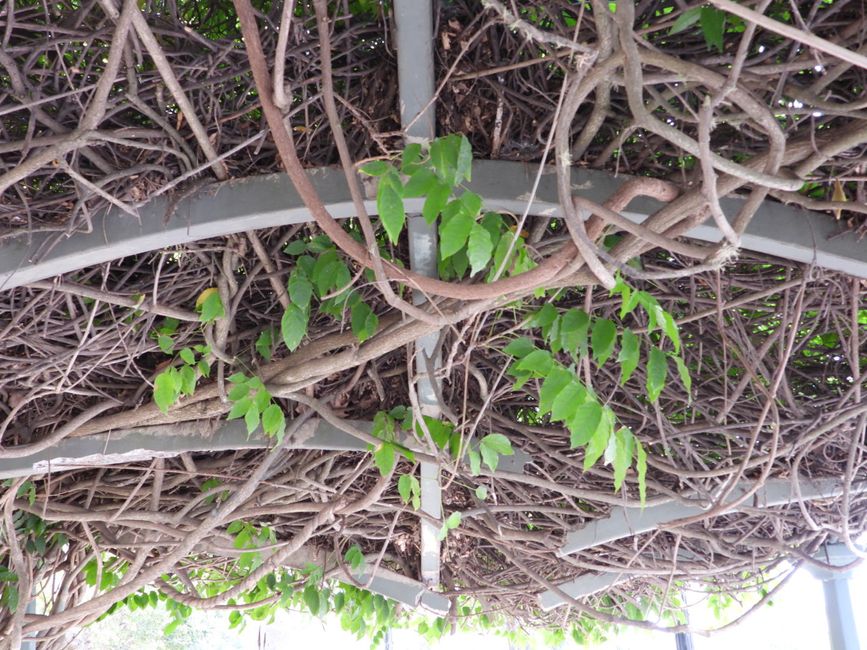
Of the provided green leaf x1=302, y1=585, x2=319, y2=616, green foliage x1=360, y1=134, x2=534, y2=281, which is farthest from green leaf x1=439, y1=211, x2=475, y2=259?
green leaf x1=302, y1=585, x2=319, y2=616

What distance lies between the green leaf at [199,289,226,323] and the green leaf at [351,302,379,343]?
0.86 feet

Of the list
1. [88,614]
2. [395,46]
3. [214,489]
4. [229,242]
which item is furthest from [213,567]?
[395,46]

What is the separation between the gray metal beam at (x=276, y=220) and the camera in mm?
1313

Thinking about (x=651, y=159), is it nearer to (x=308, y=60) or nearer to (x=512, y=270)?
(x=512, y=270)

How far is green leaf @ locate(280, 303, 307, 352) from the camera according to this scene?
4.80 feet

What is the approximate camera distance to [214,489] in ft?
7.00

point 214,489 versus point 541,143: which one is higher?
point 541,143

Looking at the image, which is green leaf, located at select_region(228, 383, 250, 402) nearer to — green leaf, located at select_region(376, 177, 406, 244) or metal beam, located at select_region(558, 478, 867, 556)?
green leaf, located at select_region(376, 177, 406, 244)

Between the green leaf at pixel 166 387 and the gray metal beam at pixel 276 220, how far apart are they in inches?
12.5

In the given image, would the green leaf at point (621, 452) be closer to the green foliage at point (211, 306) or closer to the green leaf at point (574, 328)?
the green leaf at point (574, 328)

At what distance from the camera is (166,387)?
1.60 meters

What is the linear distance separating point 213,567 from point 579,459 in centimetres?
149

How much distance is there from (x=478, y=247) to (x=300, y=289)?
46 cm

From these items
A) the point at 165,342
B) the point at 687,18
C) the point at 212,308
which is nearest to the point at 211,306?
the point at 212,308
